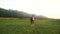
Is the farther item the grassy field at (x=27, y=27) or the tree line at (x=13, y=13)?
the tree line at (x=13, y=13)

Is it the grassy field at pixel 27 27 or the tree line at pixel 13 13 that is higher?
the tree line at pixel 13 13

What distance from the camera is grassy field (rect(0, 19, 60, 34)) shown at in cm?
807

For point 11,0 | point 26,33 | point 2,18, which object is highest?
point 11,0

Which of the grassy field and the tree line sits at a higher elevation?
the tree line

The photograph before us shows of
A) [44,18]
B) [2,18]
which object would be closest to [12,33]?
[2,18]

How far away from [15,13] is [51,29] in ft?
5.07

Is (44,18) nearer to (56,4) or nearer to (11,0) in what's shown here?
(56,4)

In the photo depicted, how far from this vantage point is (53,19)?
8562 mm

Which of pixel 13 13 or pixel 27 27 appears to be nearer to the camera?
pixel 13 13

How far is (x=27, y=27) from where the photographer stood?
28.6 feet

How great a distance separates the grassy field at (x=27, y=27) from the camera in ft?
26.5

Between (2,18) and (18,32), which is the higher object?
(2,18)

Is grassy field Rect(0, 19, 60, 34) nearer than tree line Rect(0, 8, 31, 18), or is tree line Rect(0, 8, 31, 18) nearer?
grassy field Rect(0, 19, 60, 34)

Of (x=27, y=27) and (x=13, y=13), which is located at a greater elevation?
(x=13, y=13)
